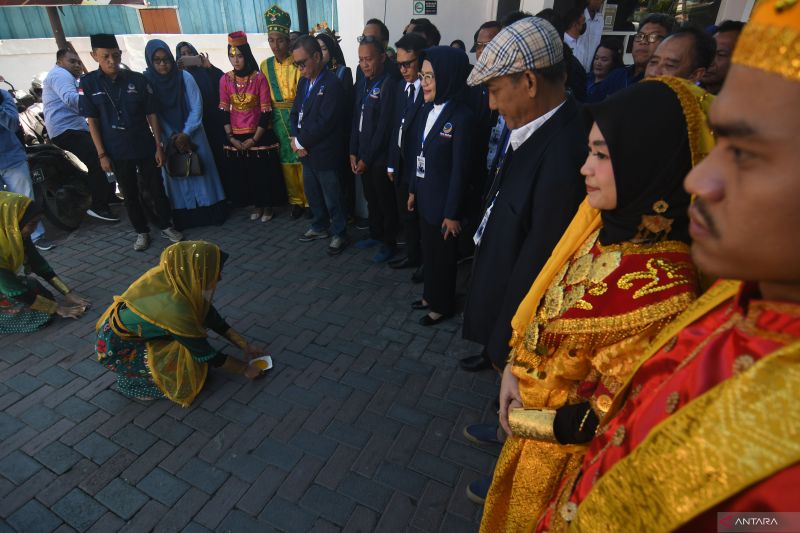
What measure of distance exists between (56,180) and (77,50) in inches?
389

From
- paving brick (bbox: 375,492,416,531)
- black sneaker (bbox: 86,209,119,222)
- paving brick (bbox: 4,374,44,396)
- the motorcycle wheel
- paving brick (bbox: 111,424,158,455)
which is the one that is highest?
the motorcycle wheel

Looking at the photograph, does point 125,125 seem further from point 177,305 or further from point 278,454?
point 278,454

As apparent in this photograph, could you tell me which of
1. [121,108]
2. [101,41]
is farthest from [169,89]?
[101,41]

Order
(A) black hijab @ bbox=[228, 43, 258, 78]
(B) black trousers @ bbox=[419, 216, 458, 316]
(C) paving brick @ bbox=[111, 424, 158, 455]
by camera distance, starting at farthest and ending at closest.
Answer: (A) black hijab @ bbox=[228, 43, 258, 78], (B) black trousers @ bbox=[419, 216, 458, 316], (C) paving brick @ bbox=[111, 424, 158, 455]

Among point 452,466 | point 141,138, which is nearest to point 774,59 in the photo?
point 452,466

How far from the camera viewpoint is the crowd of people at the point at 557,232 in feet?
1.96

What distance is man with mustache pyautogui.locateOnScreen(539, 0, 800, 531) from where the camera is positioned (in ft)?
1.82

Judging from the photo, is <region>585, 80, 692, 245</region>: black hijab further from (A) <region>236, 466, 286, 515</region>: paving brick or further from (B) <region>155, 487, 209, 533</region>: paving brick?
(B) <region>155, 487, 209, 533</region>: paving brick

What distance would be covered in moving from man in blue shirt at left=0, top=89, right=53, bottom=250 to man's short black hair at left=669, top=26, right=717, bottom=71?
253 inches

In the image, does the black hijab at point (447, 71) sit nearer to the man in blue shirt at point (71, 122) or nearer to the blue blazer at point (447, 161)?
the blue blazer at point (447, 161)

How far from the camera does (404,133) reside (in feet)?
12.3

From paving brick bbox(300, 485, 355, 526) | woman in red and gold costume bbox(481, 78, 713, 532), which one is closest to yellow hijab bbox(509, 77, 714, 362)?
woman in red and gold costume bbox(481, 78, 713, 532)

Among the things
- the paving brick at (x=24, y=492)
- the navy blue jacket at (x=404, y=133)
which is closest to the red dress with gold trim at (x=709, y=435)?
the paving brick at (x=24, y=492)

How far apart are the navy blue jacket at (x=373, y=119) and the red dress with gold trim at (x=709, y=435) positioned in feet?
13.0
